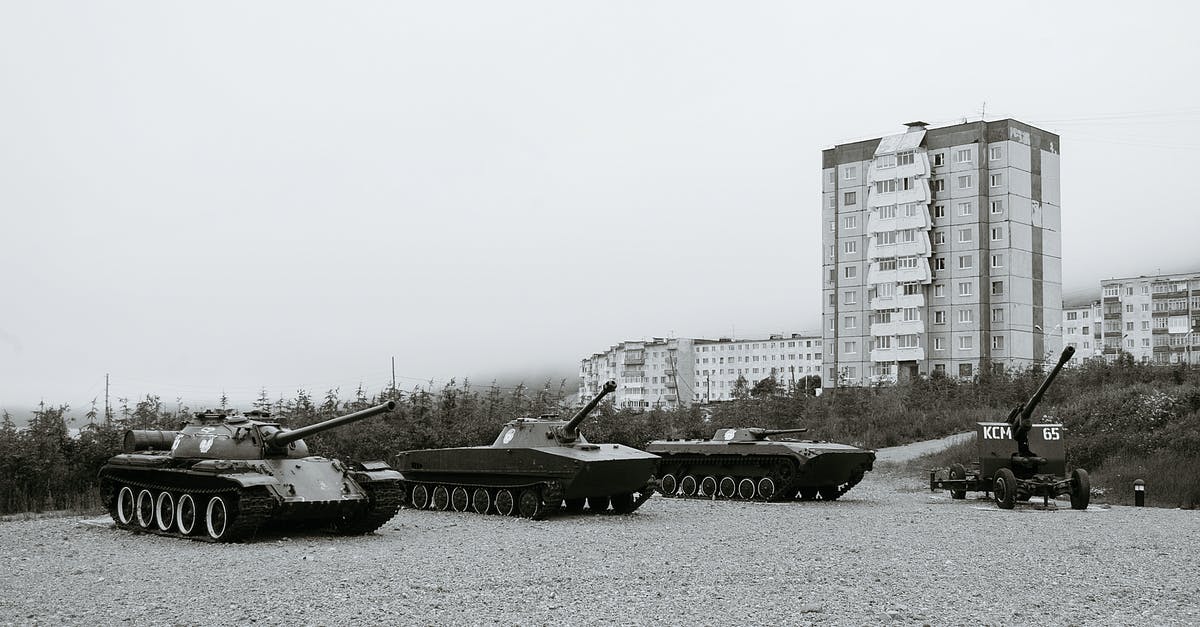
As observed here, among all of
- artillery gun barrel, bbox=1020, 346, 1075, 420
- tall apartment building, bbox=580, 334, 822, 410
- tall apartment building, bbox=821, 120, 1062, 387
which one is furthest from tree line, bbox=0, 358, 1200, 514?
tall apartment building, bbox=580, 334, 822, 410

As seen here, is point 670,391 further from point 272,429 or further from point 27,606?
point 27,606

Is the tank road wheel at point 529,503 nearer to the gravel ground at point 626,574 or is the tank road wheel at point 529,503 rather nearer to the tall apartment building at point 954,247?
the gravel ground at point 626,574

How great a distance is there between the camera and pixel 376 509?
1616 cm

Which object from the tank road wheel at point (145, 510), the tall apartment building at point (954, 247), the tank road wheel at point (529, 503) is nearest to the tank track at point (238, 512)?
the tank road wheel at point (145, 510)

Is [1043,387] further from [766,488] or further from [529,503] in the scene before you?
[529,503]

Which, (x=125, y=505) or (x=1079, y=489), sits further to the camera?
(x=1079, y=489)

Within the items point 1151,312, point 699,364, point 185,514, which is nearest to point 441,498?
point 185,514

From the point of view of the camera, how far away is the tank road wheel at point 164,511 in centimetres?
1650

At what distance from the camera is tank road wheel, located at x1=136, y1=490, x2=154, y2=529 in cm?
1691

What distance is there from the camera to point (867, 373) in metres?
64.9

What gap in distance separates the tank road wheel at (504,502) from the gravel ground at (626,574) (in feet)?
4.30

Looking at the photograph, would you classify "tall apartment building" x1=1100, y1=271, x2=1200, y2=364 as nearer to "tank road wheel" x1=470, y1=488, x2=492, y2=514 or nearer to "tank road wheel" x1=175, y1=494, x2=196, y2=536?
"tank road wheel" x1=470, y1=488, x2=492, y2=514

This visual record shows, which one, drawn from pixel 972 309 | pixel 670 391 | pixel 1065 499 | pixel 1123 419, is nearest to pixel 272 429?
pixel 1065 499

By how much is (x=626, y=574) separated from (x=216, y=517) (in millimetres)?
6690
